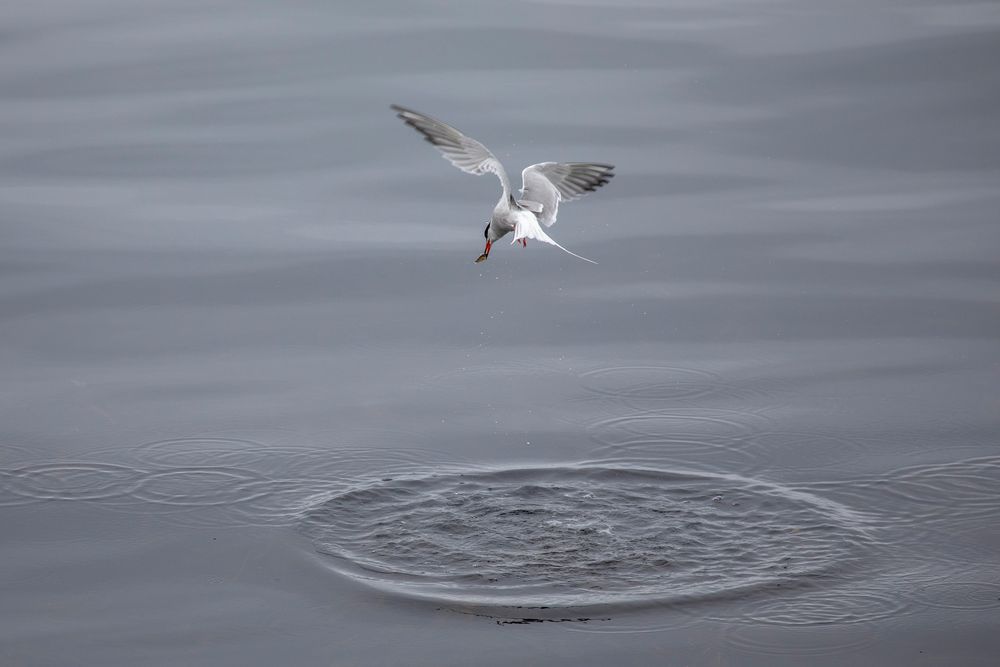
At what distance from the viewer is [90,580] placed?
5855mm

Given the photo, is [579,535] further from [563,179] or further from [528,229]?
[563,179]

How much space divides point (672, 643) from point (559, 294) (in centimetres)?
378

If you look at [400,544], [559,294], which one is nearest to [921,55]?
[559,294]

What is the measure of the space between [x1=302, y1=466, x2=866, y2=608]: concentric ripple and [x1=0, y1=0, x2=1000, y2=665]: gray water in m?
0.02

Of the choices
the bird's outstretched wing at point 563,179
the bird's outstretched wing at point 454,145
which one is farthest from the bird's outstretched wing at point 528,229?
the bird's outstretched wing at point 563,179

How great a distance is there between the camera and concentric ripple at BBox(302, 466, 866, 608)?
5.76 m

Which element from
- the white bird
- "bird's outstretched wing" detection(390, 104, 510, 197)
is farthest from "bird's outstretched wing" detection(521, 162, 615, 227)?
"bird's outstretched wing" detection(390, 104, 510, 197)

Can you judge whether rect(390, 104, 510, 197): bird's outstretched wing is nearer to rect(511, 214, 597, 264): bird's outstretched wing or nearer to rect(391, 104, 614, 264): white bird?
rect(391, 104, 614, 264): white bird

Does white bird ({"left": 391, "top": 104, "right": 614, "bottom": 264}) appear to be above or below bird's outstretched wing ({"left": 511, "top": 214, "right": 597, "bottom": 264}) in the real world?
above

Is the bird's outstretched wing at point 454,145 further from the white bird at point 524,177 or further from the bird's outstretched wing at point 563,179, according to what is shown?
the bird's outstretched wing at point 563,179

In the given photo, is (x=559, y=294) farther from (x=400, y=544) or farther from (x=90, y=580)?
(x=90, y=580)

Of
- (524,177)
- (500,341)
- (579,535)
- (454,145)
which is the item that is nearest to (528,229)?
(454,145)

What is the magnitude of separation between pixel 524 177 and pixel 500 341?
3.68ft

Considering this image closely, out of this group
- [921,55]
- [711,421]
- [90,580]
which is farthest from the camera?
[921,55]
